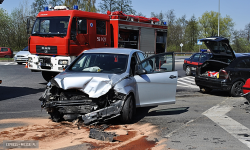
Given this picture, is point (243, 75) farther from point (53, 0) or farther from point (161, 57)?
point (53, 0)

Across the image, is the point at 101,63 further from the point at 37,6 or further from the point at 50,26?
the point at 37,6

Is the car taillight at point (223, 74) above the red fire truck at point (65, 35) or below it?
below

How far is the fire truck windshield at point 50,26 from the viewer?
12.1 metres

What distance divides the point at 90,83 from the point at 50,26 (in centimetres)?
711

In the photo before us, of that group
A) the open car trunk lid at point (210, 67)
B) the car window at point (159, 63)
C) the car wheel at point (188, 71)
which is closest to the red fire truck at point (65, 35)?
the open car trunk lid at point (210, 67)

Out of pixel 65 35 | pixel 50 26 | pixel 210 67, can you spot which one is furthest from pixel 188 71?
pixel 50 26

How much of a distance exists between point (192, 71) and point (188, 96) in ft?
27.1

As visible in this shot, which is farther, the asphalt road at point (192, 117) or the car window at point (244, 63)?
the car window at point (244, 63)

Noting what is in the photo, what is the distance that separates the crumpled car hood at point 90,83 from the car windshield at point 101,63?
0.74 m

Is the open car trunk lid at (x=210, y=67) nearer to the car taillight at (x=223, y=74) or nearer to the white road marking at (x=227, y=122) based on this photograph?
the car taillight at (x=223, y=74)

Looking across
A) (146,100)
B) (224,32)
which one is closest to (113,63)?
(146,100)

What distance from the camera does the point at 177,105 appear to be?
903 cm

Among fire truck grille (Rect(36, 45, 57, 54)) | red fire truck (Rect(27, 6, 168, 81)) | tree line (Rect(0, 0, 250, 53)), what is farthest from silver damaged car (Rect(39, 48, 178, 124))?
tree line (Rect(0, 0, 250, 53))

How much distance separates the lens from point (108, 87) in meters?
5.89
